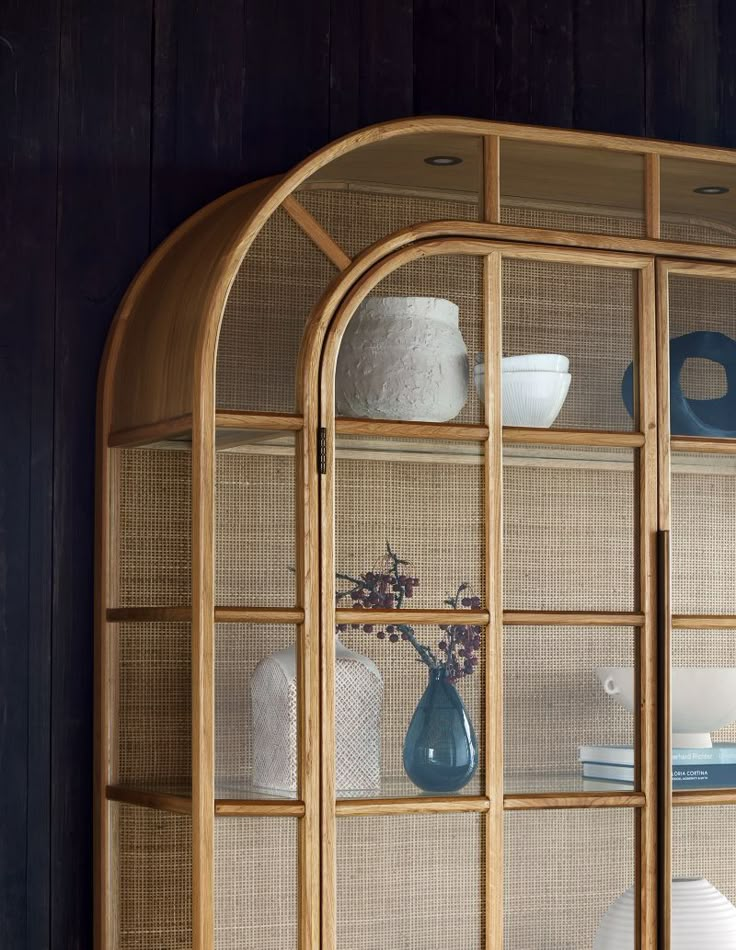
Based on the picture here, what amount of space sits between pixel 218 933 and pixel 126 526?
24.3 inches

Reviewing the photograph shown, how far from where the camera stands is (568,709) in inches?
86.7

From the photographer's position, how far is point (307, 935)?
2.03 m

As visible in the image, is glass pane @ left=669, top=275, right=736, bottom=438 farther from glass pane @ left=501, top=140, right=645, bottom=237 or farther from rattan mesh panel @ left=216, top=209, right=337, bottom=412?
rattan mesh panel @ left=216, top=209, right=337, bottom=412

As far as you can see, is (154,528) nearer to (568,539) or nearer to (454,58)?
(568,539)

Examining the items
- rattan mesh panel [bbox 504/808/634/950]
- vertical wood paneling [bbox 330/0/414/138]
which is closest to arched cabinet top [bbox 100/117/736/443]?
vertical wood paneling [bbox 330/0/414/138]

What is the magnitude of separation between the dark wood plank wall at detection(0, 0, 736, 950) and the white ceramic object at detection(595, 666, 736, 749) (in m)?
0.83

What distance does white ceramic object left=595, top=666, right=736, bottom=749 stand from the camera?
7.32 feet

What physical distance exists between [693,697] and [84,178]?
1.28 meters

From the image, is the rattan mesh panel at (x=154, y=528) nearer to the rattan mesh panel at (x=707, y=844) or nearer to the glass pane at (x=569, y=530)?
the glass pane at (x=569, y=530)

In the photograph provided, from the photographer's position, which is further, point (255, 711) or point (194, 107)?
point (194, 107)

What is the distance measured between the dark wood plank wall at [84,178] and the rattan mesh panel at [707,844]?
0.92 m

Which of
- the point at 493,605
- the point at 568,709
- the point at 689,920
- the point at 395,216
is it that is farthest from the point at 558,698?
the point at 395,216

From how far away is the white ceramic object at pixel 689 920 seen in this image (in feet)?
7.22

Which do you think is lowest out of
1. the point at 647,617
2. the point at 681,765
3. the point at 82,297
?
the point at 681,765
